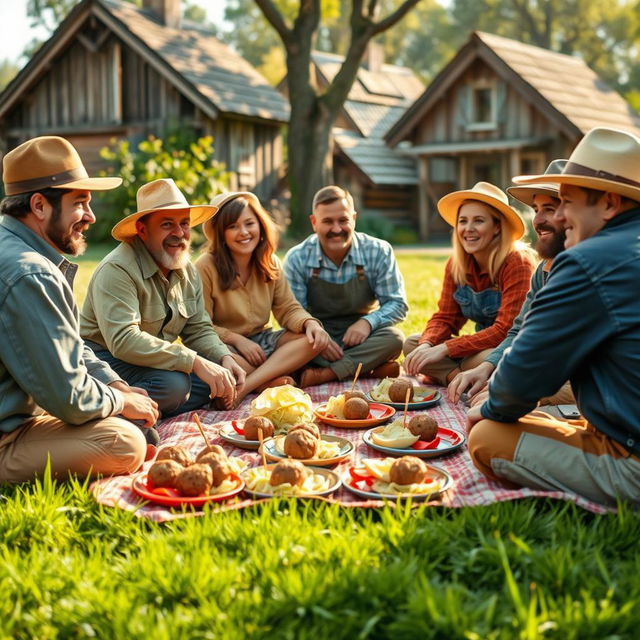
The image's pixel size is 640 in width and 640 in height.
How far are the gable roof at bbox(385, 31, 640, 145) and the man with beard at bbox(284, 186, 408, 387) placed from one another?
54.4ft

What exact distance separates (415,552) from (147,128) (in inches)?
814

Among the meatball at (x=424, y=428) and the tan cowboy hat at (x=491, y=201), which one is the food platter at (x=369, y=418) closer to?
the meatball at (x=424, y=428)

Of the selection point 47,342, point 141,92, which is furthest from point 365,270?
point 141,92

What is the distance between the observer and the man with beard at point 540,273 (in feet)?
16.5

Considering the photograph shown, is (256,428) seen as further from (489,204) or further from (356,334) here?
(489,204)

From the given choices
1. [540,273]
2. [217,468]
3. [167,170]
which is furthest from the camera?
[167,170]

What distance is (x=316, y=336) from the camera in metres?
6.27

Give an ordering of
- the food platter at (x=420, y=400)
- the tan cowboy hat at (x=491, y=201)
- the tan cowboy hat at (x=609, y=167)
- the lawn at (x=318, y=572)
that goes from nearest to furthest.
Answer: the lawn at (x=318, y=572), the tan cowboy hat at (x=609, y=167), the food platter at (x=420, y=400), the tan cowboy hat at (x=491, y=201)

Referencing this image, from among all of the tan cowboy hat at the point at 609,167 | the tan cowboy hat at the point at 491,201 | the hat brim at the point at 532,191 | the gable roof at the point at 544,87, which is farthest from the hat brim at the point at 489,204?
the gable roof at the point at 544,87

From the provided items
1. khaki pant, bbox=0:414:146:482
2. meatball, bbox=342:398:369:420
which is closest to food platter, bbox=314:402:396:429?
meatball, bbox=342:398:369:420

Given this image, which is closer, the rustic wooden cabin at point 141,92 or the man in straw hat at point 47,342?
the man in straw hat at point 47,342

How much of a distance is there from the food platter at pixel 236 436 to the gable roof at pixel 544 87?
19007mm

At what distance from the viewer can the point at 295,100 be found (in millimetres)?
20266

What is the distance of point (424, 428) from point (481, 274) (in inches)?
83.2
